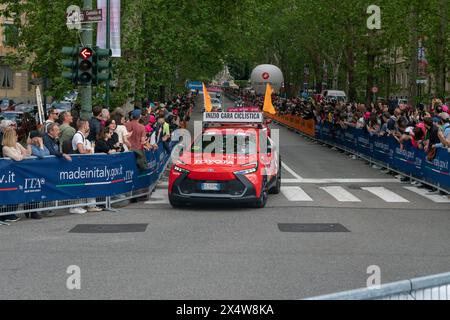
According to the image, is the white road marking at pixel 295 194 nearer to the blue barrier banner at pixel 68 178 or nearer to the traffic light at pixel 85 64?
the blue barrier banner at pixel 68 178

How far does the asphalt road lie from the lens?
353 inches

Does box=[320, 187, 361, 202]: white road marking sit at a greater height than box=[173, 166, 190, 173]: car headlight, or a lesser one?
lesser

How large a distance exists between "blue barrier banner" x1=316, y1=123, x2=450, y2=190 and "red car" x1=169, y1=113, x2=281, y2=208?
4.36 m

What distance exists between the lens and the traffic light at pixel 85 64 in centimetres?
1928

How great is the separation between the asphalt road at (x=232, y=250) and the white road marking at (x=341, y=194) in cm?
9

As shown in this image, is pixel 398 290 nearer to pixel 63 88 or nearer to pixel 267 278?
pixel 267 278

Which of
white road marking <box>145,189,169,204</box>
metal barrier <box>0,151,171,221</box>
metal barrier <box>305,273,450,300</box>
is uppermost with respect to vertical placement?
metal barrier <box>305,273,450,300</box>

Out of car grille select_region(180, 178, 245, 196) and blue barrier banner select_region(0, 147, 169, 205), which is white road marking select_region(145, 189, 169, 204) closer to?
blue barrier banner select_region(0, 147, 169, 205)

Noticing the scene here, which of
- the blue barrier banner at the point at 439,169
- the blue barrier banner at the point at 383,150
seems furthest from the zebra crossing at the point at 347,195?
the blue barrier banner at the point at 383,150

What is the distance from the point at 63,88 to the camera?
27156mm

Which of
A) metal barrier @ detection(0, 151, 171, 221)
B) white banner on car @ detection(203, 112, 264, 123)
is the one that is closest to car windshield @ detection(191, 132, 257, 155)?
metal barrier @ detection(0, 151, 171, 221)

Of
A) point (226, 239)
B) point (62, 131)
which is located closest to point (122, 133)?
point (62, 131)

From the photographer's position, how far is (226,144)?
1706cm

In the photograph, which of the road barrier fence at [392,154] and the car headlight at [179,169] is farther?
the road barrier fence at [392,154]
